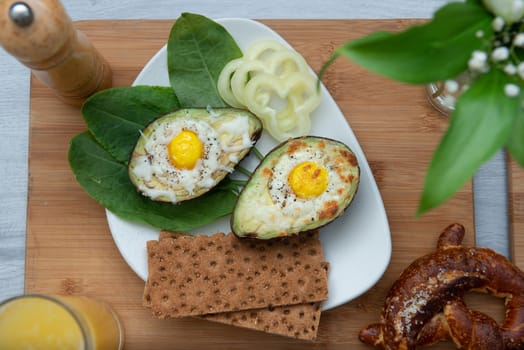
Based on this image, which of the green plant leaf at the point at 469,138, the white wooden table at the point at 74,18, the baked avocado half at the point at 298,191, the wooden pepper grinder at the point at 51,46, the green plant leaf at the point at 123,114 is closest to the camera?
the green plant leaf at the point at 469,138

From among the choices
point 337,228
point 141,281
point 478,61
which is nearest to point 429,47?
point 478,61

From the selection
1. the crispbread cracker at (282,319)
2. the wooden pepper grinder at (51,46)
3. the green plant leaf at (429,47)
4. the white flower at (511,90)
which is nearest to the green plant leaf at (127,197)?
the wooden pepper grinder at (51,46)

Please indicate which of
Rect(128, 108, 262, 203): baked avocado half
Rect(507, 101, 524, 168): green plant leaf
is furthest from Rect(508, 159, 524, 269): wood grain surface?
Rect(128, 108, 262, 203): baked avocado half

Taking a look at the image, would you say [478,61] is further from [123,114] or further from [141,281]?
[141,281]

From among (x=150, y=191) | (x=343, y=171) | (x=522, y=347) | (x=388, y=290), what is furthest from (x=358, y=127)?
(x=522, y=347)

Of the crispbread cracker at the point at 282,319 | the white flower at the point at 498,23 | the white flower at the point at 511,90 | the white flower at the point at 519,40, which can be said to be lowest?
the crispbread cracker at the point at 282,319

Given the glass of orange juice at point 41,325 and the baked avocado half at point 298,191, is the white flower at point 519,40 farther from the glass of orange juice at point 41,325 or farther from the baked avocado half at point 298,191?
the glass of orange juice at point 41,325

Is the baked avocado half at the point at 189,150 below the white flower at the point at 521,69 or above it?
below
